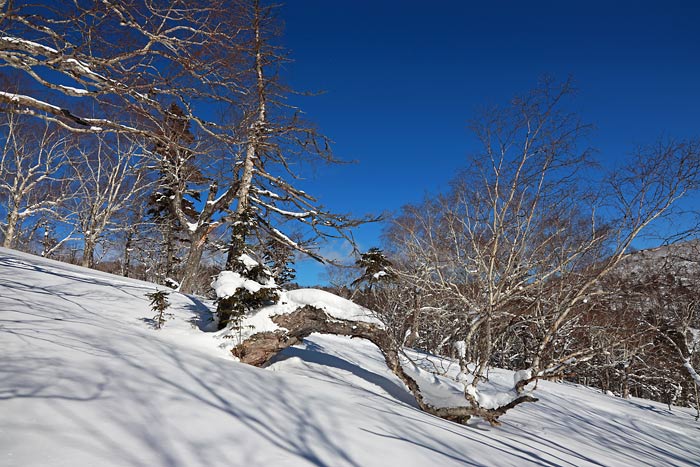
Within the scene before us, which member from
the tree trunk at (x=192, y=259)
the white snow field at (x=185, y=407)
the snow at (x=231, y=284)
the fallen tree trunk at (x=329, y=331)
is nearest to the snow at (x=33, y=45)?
the white snow field at (x=185, y=407)

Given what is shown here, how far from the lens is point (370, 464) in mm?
2369

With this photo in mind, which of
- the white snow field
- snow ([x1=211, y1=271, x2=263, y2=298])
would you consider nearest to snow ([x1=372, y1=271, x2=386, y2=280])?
the white snow field

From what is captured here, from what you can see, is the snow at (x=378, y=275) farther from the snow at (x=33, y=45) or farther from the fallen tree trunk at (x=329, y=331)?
the snow at (x=33, y=45)

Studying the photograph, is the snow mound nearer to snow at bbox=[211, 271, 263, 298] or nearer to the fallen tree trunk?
the fallen tree trunk

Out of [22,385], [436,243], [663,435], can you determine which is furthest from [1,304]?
[663,435]

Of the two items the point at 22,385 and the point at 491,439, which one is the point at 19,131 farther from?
the point at 491,439

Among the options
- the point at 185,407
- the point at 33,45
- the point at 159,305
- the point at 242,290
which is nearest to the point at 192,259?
the point at 159,305

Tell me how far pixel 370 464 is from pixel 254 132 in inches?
216

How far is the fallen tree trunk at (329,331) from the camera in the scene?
194 inches

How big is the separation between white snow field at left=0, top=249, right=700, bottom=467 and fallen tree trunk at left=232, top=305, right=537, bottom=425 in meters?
0.27

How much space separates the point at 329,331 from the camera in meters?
5.44

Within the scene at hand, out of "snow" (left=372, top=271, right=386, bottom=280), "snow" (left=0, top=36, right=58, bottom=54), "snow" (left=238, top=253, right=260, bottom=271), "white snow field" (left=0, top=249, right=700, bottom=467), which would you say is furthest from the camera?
"snow" (left=372, top=271, right=386, bottom=280)

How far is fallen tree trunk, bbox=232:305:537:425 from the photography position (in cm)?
493

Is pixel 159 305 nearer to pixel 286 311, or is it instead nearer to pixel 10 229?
pixel 286 311
